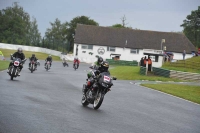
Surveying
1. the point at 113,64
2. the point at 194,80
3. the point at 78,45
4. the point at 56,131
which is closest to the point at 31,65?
the point at 194,80

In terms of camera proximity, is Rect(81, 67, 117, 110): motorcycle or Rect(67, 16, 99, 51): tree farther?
Rect(67, 16, 99, 51): tree

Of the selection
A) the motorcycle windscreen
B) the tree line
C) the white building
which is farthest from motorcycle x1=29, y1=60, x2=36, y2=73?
the white building

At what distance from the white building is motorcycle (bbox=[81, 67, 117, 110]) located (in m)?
78.6

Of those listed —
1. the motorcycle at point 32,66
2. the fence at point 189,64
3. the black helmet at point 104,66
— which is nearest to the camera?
the black helmet at point 104,66

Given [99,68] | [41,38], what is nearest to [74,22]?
[41,38]

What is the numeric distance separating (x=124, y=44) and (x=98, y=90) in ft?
269

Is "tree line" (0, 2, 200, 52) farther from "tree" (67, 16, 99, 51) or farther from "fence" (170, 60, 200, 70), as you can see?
"fence" (170, 60, 200, 70)

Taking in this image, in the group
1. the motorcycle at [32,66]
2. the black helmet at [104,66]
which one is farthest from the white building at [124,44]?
the black helmet at [104,66]

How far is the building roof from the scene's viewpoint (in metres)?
94.6

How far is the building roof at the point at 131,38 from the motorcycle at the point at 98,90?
80788 millimetres

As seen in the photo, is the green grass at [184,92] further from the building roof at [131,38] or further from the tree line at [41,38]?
the building roof at [131,38]

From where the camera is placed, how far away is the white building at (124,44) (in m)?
94.4

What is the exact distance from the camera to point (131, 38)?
9675 centimetres

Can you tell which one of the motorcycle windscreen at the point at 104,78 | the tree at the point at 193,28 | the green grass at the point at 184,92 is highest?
the tree at the point at 193,28
